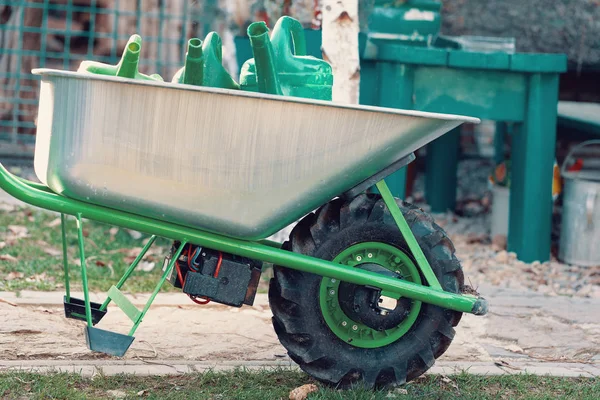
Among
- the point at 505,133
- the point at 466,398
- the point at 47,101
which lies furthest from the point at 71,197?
Result: the point at 505,133

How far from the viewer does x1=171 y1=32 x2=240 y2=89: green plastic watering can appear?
2.78 meters

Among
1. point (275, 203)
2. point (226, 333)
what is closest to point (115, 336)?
point (275, 203)

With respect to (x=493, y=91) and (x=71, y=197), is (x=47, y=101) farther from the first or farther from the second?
(x=493, y=91)

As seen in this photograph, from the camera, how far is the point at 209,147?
278 cm

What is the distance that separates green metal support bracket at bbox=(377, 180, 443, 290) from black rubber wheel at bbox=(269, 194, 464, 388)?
0.06 meters

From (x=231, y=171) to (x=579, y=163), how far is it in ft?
10.5

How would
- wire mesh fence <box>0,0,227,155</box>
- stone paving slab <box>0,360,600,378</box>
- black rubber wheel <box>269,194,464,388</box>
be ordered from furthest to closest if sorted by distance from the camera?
wire mesh fence <box>0,0,227,155</box>
stone paving slab <box>0,360,600,378</box>
black rubber wheel <box>269,194,464,388</box>

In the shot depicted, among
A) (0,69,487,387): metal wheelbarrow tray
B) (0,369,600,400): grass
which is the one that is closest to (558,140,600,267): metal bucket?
(0,369,600,400): grass

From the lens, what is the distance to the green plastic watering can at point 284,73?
9.32 ft

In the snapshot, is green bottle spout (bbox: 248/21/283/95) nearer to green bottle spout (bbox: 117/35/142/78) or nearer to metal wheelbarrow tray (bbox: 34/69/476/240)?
metal wheelbarrow tray (bbox: 34/69/476/240)

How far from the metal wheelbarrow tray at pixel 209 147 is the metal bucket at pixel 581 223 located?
2.55 meters

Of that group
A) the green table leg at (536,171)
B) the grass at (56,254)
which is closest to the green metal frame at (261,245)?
the grass at (56,254)

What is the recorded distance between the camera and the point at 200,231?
2.84 m

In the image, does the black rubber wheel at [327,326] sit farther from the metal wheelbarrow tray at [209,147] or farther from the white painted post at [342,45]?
the white painted post at [342,45]
